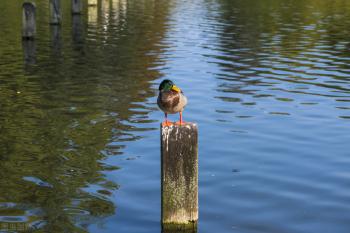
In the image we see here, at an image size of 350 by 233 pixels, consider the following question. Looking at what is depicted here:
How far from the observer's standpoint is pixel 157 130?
1344 centimetres

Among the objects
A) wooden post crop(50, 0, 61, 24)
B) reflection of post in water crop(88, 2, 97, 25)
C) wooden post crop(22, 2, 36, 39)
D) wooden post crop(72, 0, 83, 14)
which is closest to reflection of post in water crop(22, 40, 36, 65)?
wooden post crop(22, 2, 36, 39)

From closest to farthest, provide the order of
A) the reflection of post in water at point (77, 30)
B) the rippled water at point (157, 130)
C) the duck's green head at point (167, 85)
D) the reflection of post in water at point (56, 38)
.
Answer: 1. the duck's green head at point (167, 85)
2. the rippled water at point (157, 130)
3. the reflection of post in water at point (56, 38)
4. the reflection of post in water at point (77, 30)

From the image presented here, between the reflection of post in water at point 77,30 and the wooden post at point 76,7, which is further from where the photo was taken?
the wooden post at point 76,7

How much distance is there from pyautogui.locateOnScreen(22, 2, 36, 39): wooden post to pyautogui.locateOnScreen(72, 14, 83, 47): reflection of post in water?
1.90 meters

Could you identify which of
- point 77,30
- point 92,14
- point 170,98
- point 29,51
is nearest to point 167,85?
point 170,98

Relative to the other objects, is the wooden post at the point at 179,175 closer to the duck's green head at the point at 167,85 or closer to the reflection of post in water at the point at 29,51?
the duck's green head at the point at 167,85

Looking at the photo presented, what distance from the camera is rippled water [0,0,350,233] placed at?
29.1 ft

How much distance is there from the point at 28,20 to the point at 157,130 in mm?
13768

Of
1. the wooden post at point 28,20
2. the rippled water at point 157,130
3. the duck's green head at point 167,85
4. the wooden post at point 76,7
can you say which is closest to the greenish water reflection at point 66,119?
the rippled water at point 157,130

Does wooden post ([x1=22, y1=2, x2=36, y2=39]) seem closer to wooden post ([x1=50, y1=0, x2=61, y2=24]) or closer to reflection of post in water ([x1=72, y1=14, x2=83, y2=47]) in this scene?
reflection of post in water ([x1=72, y1=14, x2=83, y2=47])

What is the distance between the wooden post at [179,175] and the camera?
7.82 meters

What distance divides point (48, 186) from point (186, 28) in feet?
88.1

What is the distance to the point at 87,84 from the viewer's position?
1841 centimetres

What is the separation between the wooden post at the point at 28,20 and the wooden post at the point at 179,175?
1745 centimetres
